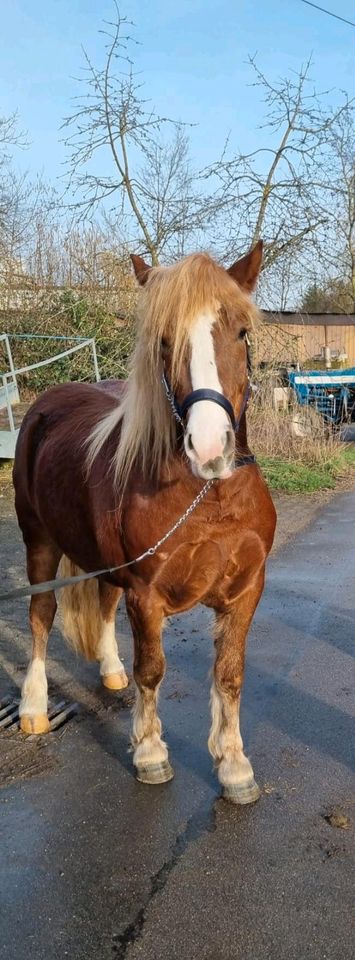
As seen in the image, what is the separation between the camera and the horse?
2152 mm

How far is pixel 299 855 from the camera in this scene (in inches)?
91.9

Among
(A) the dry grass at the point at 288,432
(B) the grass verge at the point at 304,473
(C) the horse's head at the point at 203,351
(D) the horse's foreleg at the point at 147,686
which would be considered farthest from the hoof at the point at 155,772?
(A) the dry grass at the point at 288,432

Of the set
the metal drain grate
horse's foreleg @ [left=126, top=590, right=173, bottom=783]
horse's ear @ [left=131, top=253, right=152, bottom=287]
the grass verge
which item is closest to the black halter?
horse's ear @ [left=131, top=253, right=152, bottom=287]

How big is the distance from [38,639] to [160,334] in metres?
1.85

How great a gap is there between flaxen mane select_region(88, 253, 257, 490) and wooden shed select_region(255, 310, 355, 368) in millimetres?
260

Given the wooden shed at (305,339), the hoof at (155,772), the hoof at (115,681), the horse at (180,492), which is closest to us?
the horse at (180,492)

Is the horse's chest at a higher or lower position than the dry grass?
higher

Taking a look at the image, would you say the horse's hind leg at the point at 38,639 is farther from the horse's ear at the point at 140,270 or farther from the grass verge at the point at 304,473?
the grass verge at the point at 304,473

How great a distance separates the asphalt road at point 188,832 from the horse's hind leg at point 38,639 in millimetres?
117

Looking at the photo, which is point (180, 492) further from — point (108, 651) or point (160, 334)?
point (108, 651)

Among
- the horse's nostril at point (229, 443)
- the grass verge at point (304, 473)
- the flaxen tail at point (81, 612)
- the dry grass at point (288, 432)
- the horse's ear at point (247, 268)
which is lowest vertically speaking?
the grass verge at point (304, 473)

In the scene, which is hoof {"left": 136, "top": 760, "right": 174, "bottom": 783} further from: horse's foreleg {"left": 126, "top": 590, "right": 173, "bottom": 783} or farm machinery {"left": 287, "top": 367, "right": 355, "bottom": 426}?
farm machinery {"left": 287, "top": 367, "right": 355, "bottom": 426}

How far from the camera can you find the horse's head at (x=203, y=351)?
1988 millimetres

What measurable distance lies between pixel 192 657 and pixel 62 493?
1458 mm
